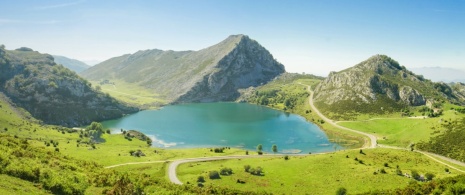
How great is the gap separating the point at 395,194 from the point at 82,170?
194 ft

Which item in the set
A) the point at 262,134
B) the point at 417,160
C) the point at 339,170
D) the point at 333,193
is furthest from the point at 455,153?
the point at 262,134

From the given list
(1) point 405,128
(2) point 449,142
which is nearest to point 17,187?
(2) point 449,142

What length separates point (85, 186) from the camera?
52219mm

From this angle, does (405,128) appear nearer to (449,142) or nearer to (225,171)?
(449,142)

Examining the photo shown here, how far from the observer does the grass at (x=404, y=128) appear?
15550cm

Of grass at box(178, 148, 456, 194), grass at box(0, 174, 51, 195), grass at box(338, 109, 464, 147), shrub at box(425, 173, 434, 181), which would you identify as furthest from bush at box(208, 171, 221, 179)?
grass at box(338, 109, 464, 147)

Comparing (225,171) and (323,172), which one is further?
(323,172)

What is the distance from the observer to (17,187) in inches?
1626

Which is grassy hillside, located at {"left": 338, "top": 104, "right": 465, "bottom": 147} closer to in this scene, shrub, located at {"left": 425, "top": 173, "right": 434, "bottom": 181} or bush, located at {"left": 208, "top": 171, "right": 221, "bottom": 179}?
shrub, located at {"left": 425, "top": 173, "right": 434, "bottom": 181}

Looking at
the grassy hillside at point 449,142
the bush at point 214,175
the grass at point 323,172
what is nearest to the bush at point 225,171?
the grass at point 323,172

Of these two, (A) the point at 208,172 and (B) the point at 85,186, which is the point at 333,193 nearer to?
(A) the point at 208,172

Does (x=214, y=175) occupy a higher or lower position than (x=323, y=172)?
higher

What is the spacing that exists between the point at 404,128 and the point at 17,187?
184281 mm

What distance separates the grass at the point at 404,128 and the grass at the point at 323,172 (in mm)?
28623
